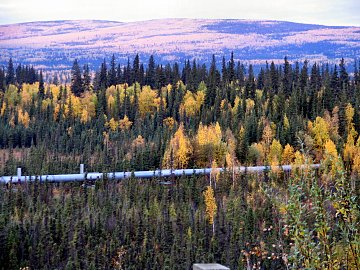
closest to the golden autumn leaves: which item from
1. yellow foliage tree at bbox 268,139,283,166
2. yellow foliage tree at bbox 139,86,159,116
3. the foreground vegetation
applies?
the foreground vegetation

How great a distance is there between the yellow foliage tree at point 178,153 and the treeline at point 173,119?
152 millimetres

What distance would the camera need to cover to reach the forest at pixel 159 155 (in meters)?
69.0

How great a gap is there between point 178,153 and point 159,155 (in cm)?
375

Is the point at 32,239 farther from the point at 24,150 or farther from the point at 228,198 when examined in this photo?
the point at 24,150

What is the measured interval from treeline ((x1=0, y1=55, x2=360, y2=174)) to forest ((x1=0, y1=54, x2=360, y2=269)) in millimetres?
262

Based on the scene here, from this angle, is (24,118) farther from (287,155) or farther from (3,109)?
(287,155)

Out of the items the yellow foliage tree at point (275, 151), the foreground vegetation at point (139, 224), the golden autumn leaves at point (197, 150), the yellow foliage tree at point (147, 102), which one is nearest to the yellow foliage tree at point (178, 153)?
the golden autumn leaves at point (197, 150)

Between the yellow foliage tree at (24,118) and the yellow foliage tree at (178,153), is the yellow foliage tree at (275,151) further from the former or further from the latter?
the yellow foliage tree at (24,118)

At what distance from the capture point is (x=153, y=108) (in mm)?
124000

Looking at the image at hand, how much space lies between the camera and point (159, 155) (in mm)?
95500

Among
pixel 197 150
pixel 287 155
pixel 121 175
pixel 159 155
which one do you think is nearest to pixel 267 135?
pixel 287 155

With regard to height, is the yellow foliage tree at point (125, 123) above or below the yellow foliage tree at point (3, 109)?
below

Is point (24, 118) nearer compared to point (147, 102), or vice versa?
point (147, 102)

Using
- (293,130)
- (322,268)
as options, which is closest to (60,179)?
(293,130)
